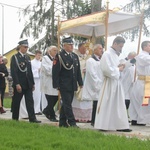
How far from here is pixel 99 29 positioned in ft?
43.3

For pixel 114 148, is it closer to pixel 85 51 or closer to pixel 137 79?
pixel 137 79

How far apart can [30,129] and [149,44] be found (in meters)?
3.50

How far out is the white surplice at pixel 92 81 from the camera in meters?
9.92

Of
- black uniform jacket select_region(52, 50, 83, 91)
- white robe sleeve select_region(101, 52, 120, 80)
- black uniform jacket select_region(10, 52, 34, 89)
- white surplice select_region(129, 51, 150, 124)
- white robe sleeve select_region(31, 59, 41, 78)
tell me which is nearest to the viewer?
white robe sleeve select_region(101, 52, 120, 80)

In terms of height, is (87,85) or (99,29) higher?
(99,29)

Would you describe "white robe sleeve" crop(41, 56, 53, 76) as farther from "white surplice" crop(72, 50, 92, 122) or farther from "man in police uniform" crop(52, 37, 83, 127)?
"man in police uniform" crop(52, 37, 83, 127)

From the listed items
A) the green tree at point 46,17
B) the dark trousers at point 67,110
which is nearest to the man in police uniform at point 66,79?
the dark trousers at point 67,110

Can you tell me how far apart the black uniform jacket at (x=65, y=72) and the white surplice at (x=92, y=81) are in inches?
27.8

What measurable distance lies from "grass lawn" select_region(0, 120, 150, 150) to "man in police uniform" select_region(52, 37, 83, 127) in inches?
28.6

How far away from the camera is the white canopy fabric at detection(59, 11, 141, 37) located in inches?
416

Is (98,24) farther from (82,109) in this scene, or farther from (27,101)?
(27,101)

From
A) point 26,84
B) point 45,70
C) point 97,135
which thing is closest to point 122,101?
point 97,135

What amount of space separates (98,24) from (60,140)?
6319 mm

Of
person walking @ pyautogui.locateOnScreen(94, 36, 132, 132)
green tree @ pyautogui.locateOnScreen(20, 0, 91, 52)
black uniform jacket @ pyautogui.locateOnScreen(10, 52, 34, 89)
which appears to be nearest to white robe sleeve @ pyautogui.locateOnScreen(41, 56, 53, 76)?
black uniform jacket @ pyautogui.locateOnScreen(10, 52, 34, 89)
